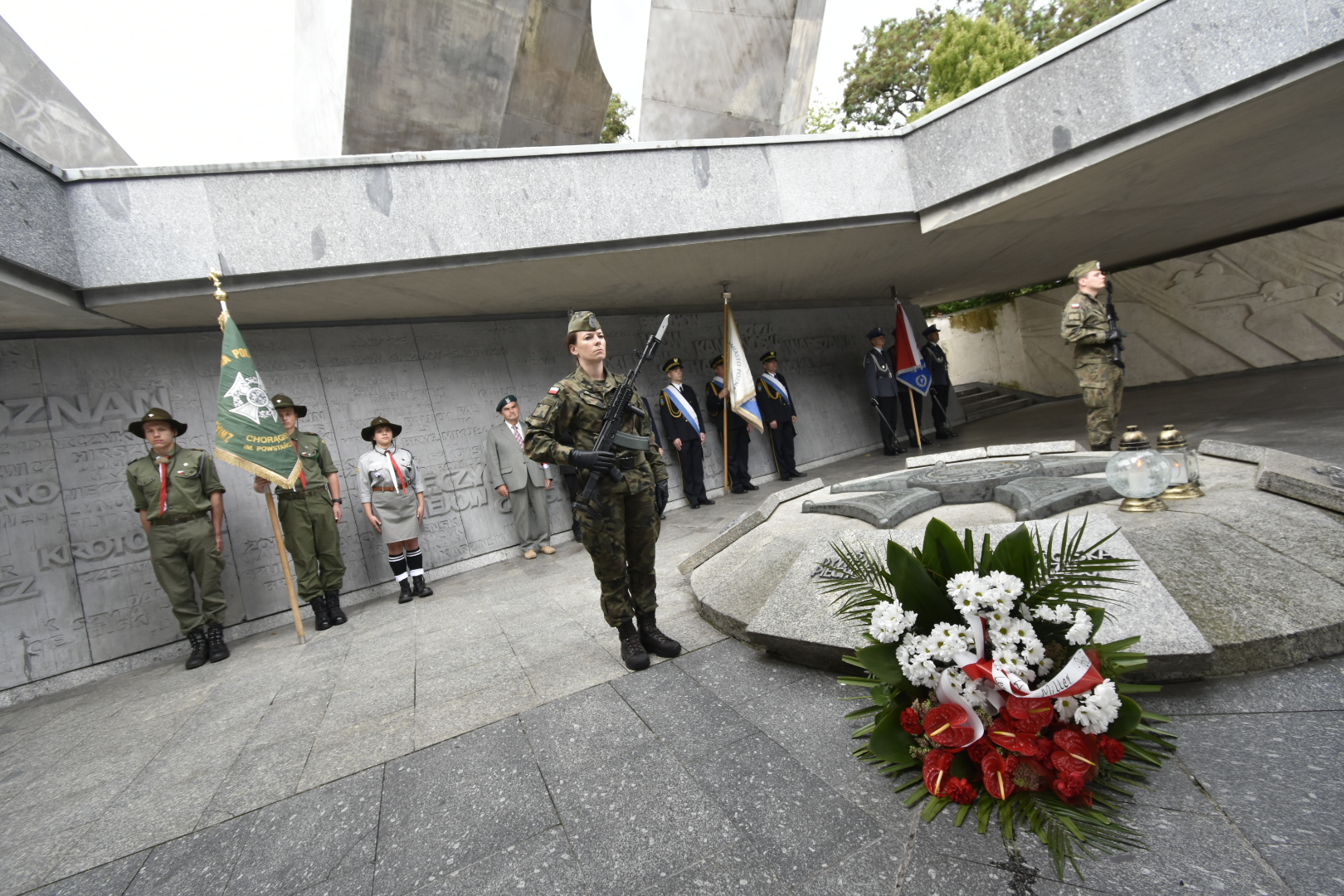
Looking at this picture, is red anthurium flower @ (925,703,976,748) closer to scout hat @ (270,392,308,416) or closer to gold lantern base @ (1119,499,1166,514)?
gold lantern base @ (1119,499,1166,514)

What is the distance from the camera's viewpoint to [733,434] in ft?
29.6

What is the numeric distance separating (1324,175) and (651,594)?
10350 millimetres

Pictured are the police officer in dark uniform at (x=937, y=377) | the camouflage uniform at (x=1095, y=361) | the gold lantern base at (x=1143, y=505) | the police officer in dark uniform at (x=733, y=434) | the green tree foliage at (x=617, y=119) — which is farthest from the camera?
the green tree foliage at (x=617, y=119)

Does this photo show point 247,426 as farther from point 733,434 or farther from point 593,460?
point 733,434

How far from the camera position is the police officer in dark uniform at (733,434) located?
8.85m

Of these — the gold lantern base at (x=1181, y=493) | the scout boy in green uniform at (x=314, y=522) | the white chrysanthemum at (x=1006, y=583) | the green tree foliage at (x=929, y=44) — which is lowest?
the gold lantern base at (x=1181, y=493)

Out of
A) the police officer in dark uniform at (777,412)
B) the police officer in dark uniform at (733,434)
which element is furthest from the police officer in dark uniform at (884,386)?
the police officer in dark uniform at (733,434)

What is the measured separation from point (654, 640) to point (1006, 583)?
6.33 feet

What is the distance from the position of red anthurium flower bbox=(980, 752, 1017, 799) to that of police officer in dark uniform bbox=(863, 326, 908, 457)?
29.0 ft

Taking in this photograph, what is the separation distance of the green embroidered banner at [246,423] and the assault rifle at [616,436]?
119 inches

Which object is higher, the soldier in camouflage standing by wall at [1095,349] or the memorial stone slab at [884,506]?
the soldier in camouflage standing by wall at [1095,349]

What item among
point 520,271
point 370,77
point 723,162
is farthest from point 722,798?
point 370,77

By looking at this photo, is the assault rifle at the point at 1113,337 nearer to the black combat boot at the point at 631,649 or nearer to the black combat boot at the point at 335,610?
the black combat boot at the point at 631,649

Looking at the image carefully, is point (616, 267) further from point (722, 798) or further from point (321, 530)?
point (722, 798)
